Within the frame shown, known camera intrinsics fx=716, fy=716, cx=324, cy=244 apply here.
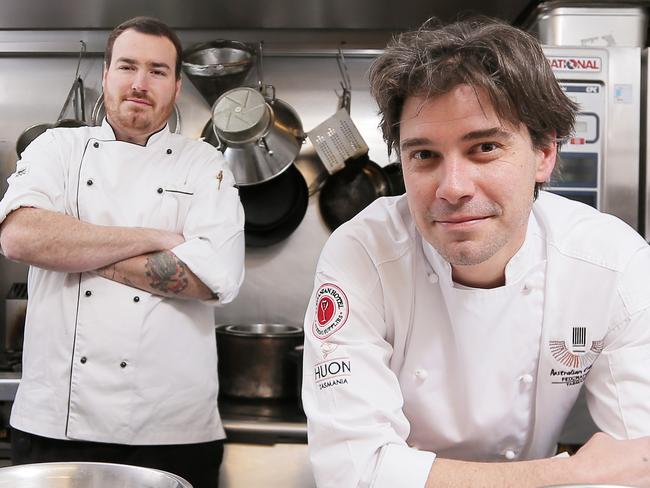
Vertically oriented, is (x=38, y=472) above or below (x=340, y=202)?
below

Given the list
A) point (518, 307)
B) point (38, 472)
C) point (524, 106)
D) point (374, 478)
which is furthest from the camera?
point (518, 307)

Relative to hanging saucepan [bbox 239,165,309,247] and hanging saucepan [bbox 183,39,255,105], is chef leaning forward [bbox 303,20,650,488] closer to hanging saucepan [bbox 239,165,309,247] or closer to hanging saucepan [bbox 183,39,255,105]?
hanging saucepan [bbox 239,165,309,247]

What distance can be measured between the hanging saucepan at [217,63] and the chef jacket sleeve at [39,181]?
85cm

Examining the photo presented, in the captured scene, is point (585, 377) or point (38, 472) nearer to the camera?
point (38, 472)

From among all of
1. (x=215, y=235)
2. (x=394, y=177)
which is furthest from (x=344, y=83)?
(x=215, y=235)

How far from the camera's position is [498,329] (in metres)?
1.27

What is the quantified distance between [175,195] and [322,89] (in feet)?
3.61

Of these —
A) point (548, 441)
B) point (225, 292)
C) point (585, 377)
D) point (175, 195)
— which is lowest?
point (548, 441)

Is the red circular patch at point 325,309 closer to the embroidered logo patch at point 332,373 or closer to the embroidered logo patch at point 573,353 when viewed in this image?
the embroidered logo patch at point 332,373

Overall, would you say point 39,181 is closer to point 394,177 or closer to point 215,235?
point 215,235

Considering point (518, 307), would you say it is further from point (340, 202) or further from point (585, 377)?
point (340, 202)

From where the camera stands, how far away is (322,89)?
284cm

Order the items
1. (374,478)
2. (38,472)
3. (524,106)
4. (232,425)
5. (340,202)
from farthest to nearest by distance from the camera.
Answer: (340,202)
(232,425)
(524,106)
(374,478)
(38,472)

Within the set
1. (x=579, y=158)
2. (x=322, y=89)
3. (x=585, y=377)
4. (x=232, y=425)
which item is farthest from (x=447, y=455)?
(x=322, y=89)
